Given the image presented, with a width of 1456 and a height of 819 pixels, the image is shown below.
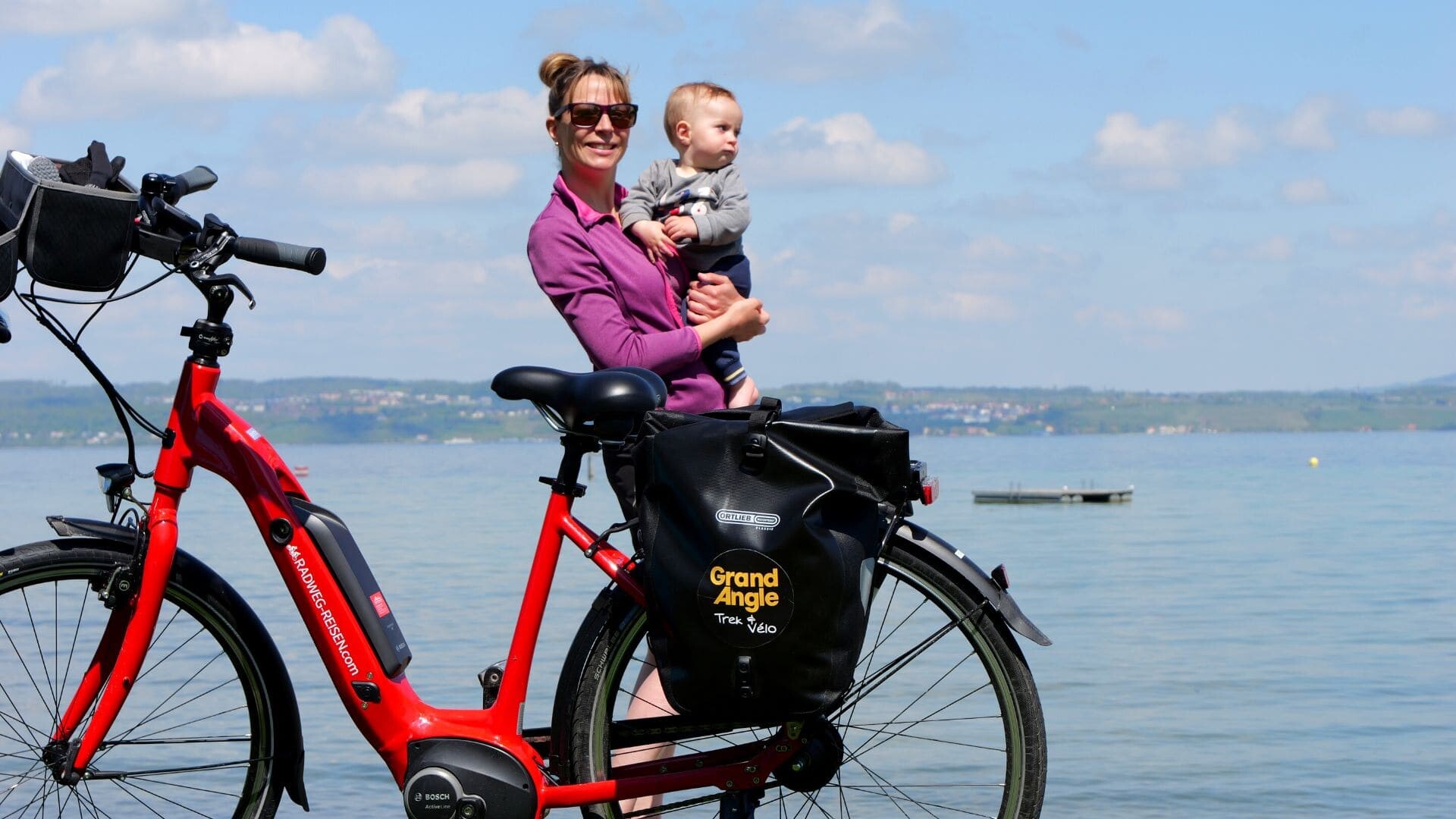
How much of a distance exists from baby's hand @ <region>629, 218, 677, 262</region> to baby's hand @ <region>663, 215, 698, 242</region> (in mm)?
15

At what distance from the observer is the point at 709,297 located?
4086 millimetres

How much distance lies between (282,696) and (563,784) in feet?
2.21

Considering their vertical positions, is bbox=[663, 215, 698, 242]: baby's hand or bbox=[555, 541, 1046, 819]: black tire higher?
bbox=[663, 215, 698, 242]: baby's hand

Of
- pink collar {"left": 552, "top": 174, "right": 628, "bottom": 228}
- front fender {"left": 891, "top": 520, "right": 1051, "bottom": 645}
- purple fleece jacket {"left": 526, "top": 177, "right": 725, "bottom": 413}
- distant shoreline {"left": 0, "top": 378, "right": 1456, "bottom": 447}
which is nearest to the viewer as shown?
front fender {"left": 891, "top": 520, "right": 1051, "bottom": 645}

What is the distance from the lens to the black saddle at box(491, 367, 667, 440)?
3387mm

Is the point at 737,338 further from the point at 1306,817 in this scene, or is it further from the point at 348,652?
the point at 1306,817

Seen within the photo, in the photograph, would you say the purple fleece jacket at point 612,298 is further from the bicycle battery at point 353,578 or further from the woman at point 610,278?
the bicycle battery at point 353,578

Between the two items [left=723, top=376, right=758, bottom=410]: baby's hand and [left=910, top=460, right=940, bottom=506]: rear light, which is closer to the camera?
[left=910, top=460, right=940, bottom=506]: rear light

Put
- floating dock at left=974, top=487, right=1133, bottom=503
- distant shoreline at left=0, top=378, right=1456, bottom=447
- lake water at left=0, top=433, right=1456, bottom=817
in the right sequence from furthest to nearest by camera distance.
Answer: distant shoreline at left=0, top=378, right=1456, bottom=447, floating dock at left=974, top=487, right=1133, bottom=503, lake water at left=0, top=433, right=1456, bottom=817

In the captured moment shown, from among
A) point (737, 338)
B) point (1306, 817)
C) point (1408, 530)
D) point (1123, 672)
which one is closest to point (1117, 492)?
point (1408, 530)

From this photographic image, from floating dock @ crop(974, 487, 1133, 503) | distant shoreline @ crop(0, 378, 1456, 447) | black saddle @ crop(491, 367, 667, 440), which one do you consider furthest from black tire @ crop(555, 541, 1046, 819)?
distant shoreline @ crop(0, 378, 1456, 447)

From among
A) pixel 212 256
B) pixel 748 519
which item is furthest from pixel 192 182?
pixel 748 519

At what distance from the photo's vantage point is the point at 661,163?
174 inches

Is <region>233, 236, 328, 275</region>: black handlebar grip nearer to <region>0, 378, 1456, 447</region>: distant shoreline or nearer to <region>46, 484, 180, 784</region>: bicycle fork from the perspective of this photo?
<region>46, 484, 180, 784</region>: bicycle fork
